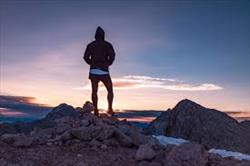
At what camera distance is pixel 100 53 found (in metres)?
17.4

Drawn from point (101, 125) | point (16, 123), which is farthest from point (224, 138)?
point (16, 123)

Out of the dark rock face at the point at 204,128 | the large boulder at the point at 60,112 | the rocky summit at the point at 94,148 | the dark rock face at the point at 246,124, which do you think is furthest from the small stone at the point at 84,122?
the large boulder at the point at 60,112

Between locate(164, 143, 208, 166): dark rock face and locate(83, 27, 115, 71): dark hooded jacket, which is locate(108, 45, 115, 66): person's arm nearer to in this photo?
locate(83, 27, 115, 71): dark hooded jacket

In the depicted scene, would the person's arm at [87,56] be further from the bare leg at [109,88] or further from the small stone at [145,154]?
the small stone at [145,154]

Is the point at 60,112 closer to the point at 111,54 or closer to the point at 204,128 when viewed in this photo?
the point at 204,128

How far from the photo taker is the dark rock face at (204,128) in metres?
21.0

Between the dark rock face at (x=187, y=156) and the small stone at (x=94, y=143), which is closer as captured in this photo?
the dark rock face at (x=187, y=156)

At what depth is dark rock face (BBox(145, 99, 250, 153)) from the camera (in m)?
21.0

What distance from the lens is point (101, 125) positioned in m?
15.4

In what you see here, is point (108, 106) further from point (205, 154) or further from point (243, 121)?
point (243, 121)

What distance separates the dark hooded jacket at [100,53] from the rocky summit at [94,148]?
1.47 metres

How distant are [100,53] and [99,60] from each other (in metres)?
0.25

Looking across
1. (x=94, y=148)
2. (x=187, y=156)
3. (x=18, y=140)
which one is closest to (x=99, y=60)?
(x=94, y=148)

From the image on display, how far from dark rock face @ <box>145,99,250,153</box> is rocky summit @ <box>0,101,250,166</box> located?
16.7 ft
